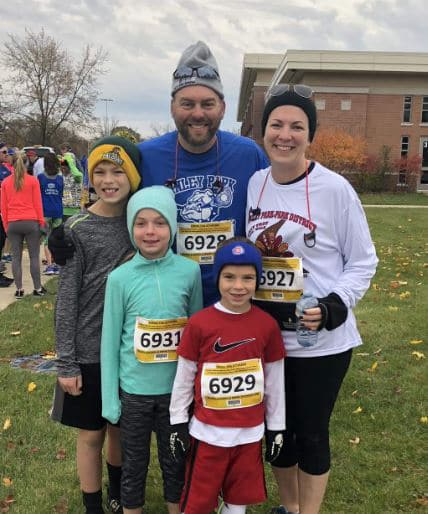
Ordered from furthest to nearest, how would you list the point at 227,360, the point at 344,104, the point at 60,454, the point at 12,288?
the point at 344,104, the point at 12,288, the point at 60,454, the point at 227,360

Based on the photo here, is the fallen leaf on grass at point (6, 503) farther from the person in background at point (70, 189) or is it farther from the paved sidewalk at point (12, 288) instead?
the person in background at point (70, 189)

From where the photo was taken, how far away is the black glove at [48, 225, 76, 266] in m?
2.53

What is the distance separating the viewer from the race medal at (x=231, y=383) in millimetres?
2412

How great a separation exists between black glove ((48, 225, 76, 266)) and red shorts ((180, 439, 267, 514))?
44.1 inches

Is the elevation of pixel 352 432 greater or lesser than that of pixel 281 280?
lesser

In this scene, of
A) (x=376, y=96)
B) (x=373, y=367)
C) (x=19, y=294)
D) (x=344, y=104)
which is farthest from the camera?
(x=376, y=96)

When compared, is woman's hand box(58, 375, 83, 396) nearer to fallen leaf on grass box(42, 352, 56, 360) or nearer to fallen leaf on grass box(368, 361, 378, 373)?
fallen leaf on grass box(42, 352, 56, 360)

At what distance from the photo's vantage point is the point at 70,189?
11.1 metres

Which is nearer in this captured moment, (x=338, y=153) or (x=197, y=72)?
(x=197, y=72)

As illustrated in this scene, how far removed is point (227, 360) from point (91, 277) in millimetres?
827

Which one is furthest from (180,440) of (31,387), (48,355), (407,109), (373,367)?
(407,109)

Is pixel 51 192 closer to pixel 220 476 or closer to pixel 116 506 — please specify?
pixel 116 506

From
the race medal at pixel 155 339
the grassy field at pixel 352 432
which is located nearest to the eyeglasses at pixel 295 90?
the race medal at pixel 155 339

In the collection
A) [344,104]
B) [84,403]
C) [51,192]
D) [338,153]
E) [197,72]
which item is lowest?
[84,403]
